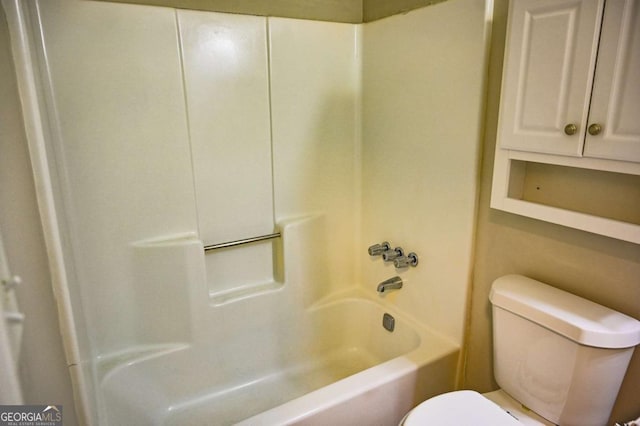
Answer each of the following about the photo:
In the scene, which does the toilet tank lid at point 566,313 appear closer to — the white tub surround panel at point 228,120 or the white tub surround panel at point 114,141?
the white tub surround panel at point 228,120

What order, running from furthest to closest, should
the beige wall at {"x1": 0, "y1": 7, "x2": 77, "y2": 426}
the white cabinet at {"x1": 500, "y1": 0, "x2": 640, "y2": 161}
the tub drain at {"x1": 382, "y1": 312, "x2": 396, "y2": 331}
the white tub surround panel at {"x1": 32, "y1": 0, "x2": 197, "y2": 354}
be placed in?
1. the tub drain at {"x1": 382, "y1": 312, "x2": 396, "y2": 331}
2. the white tub surround panel at {"x1": 32, "y1": 0, "x2": 197, "y2": 354}
3. the white cabinet at {"x1": 500, "y1": 0, "x2": 640, "y2": 161}
4. the beige wall at {"x1": 0, "y1": 7, "x2": 77, "y2": 426}

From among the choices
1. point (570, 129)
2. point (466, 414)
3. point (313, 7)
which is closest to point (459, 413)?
point (466, 414)

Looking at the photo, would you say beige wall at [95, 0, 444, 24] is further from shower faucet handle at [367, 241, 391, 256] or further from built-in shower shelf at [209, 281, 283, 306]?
built-in shower shelf at [209, 281, 283, 306]

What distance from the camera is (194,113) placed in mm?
1698

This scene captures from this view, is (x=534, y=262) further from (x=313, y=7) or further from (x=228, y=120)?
(x=313, y=7)

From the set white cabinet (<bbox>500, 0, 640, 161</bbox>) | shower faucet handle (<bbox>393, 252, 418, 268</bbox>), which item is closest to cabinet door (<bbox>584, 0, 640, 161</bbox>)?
white cabinet (<bbox>500, 0, 640, 161</bbox>)

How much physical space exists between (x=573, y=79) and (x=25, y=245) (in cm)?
146

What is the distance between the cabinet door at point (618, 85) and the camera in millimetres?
979

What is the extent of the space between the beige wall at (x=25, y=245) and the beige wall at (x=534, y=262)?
1.43 m

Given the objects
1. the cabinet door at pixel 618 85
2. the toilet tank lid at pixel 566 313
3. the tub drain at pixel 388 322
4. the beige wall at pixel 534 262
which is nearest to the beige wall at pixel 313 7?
the beige wall at pixel 534 262

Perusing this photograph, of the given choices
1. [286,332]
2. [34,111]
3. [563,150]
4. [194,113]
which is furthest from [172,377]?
[563,150]

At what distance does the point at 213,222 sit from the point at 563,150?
140 cm

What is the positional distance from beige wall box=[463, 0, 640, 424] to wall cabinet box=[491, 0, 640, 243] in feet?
0.36

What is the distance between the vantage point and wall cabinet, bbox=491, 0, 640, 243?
100 cm
